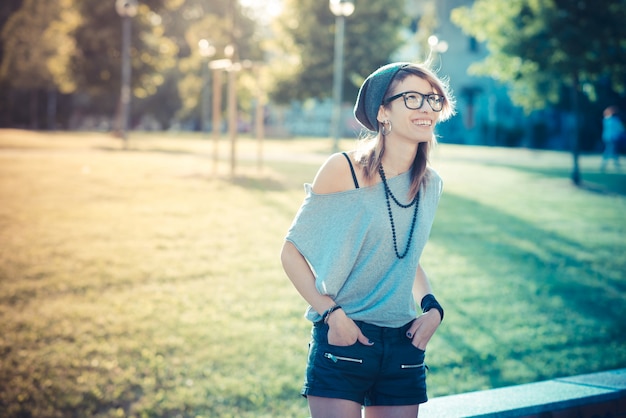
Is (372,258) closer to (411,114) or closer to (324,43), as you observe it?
(411,114)

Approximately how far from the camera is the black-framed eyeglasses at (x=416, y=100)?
8.33 feet

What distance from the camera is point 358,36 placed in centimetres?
3666

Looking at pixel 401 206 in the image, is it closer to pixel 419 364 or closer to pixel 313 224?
pixel 313 224

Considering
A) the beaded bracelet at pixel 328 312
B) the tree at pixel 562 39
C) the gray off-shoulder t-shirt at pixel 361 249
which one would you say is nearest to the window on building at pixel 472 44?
the tree at pixel 562 39

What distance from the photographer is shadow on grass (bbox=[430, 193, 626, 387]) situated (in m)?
5.66

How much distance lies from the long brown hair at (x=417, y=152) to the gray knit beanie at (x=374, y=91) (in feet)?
0.08

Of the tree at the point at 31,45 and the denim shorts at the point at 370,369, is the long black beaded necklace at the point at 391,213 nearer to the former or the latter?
the denim shorts at the point at 370,369

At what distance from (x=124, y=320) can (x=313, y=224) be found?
12.8 ft

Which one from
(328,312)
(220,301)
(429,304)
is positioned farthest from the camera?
(220,301)

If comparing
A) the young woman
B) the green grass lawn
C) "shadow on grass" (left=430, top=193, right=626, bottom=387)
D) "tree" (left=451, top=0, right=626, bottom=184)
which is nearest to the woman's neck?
the young woman

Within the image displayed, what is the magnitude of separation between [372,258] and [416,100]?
67 cm

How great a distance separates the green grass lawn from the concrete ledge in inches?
59.3

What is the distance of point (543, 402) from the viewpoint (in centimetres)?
319

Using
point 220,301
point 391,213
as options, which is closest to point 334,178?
point 391,213
